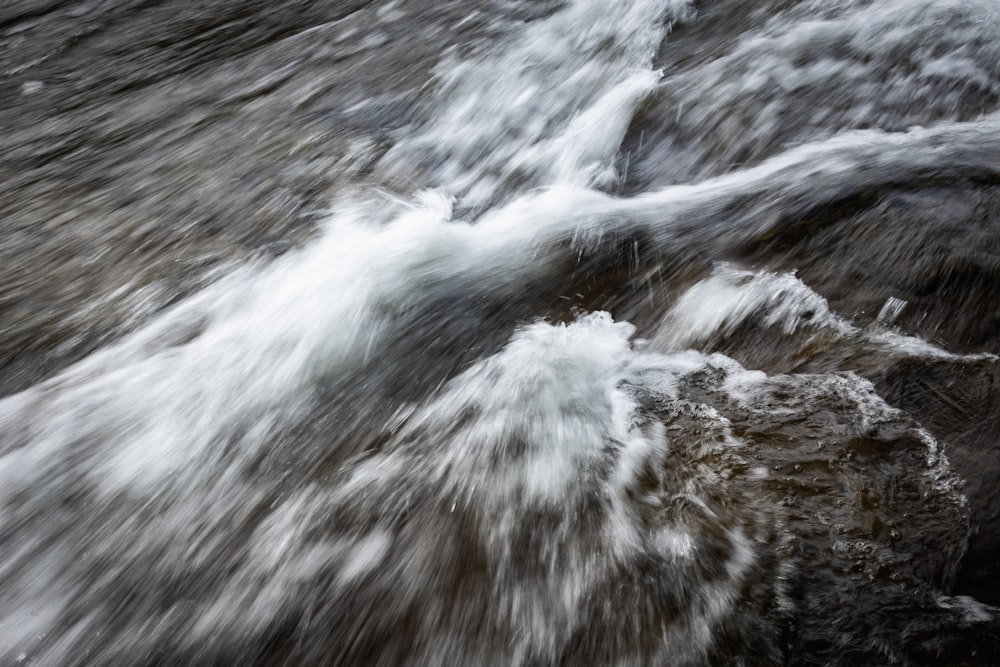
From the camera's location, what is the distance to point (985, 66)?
10.9 ft

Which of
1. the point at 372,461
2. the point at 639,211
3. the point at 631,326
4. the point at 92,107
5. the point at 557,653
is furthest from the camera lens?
the point at 92,107

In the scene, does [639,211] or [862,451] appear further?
[639,211]

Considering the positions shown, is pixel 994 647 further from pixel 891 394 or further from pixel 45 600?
pixel 45 600

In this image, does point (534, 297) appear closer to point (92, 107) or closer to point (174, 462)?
point (174, 462)

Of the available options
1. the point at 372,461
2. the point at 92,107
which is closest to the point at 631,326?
the point at 372,461

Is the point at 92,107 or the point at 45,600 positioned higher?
the point at 92,107

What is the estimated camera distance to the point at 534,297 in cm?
282

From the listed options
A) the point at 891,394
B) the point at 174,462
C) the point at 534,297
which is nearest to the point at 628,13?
the point at 534,297

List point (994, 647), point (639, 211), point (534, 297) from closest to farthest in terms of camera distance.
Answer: point (994, 647) < point (534, 297) < point (639, 211)

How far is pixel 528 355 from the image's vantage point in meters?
2.58

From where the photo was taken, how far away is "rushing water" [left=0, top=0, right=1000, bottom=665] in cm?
188

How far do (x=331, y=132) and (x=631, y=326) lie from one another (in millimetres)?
2127

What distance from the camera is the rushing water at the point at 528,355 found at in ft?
6.18

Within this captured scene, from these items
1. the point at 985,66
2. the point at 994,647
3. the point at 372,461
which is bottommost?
the point at 994,647
